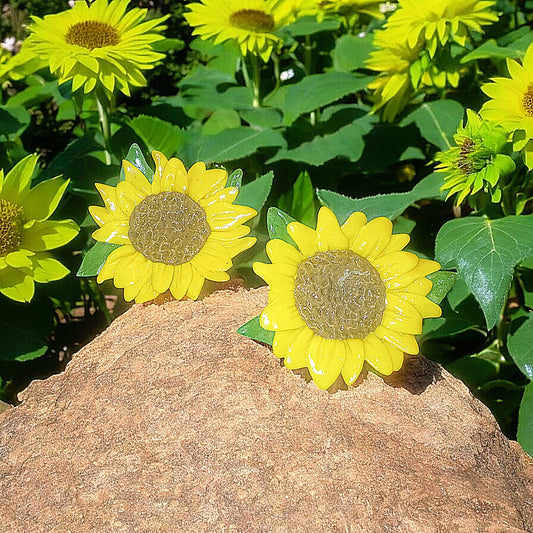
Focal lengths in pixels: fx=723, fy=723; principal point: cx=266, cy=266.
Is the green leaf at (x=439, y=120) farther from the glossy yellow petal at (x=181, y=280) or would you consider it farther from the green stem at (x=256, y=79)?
the glossy yellow petal at (x=181, y=280)

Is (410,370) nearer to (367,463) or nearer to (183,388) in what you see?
(367,463)

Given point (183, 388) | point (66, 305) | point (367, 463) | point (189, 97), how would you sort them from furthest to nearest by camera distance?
point (189, 97) → point (66, 305) → point (183, 388) → point (367, 463)

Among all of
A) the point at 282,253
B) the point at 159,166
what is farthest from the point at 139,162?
the point at 282,253

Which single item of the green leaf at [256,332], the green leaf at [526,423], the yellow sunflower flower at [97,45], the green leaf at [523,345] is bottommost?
the green leaf at [526,423]

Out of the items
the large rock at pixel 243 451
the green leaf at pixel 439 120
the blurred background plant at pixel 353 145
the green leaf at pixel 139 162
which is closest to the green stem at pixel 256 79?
the blurred background plant at pixel 353 145

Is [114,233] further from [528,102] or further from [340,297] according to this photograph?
[528,102]

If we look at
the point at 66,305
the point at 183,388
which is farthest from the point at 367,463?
the point at 66,305

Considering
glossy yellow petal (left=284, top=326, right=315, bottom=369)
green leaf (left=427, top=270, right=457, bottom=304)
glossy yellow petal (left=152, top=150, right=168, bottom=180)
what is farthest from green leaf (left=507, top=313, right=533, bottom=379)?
glossy yellow petal (left=152, top=150, right=168, bottom=180)
